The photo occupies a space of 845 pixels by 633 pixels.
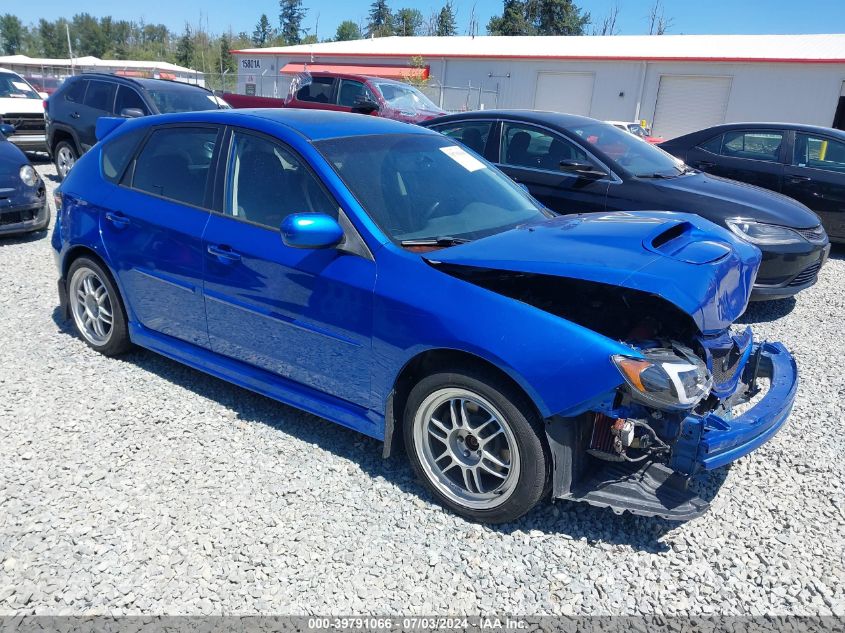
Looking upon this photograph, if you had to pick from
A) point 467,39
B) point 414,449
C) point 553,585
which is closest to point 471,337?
point 414,449

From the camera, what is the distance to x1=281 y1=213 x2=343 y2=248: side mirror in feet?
9.88

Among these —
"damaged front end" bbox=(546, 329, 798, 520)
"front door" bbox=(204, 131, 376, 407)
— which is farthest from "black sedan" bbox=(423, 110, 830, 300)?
"front door" bbox=(204, 131, 376, 407)

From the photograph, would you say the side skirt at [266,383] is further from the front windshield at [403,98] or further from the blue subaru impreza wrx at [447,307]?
the front windshield at [403,98]

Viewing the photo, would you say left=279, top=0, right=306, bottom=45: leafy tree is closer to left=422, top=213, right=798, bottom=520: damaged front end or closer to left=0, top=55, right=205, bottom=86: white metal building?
left=0, top=55, right=205, bottom=86: white metal building

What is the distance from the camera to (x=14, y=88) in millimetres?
13562

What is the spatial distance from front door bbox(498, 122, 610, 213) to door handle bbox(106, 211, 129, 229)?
151 inches

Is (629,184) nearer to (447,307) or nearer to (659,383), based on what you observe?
(447,307)

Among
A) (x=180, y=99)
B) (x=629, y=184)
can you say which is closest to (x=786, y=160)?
(x=629, y=184)

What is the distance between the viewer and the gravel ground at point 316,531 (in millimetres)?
2559

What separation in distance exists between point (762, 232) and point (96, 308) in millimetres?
5461

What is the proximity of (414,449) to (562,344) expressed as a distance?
94 centimetres

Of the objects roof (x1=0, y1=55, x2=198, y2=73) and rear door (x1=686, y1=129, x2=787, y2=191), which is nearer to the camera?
rear door (x1=686, y1=129, x2=787, y2=191)

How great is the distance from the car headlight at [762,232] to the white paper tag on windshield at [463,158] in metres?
2.90

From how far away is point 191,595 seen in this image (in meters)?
2.52
